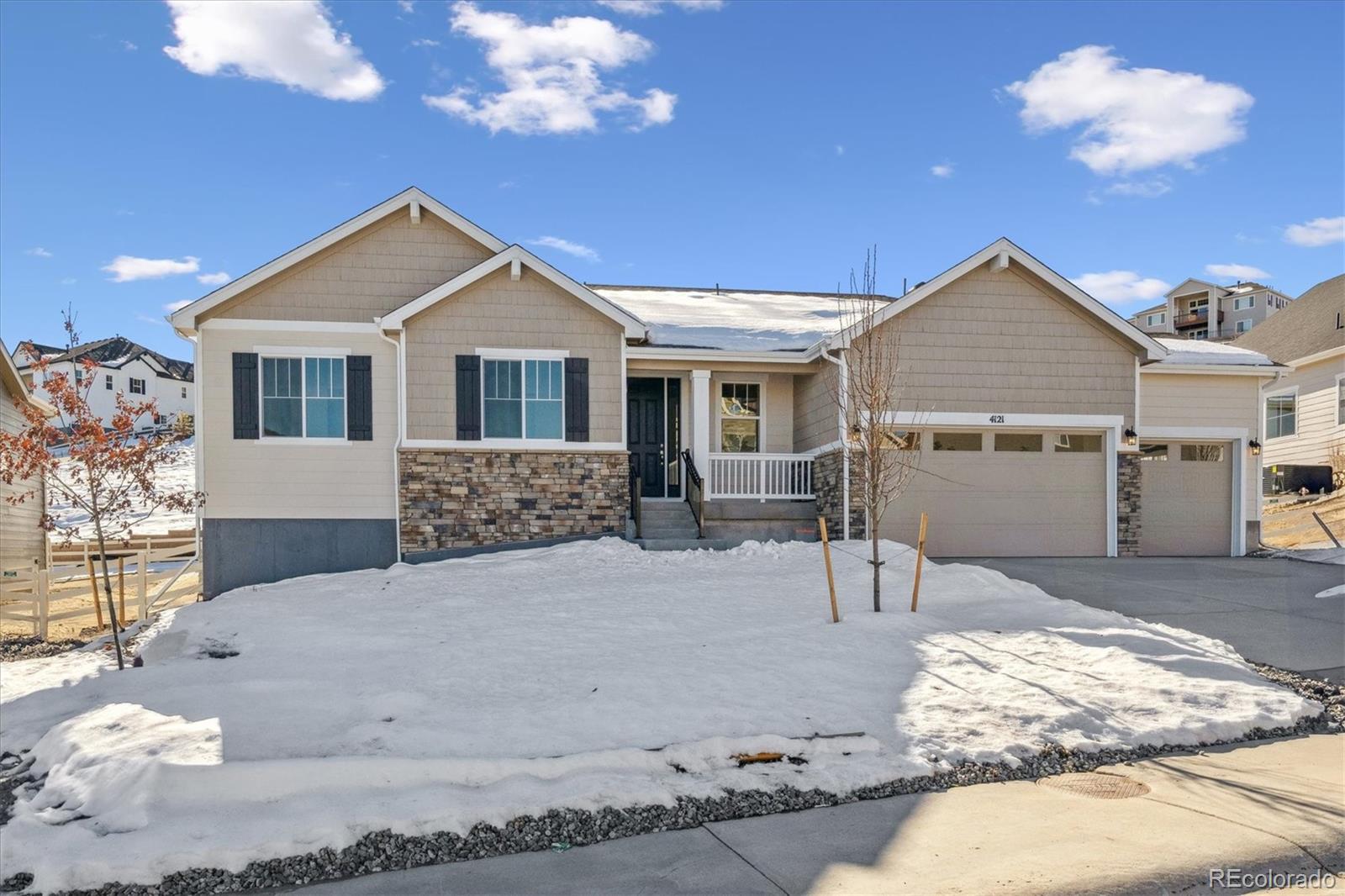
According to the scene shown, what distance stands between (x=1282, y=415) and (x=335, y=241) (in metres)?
25.9

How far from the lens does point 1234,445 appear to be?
17.2 m

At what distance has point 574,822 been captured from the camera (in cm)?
539

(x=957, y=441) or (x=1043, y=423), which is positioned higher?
(x=1043, y=423)

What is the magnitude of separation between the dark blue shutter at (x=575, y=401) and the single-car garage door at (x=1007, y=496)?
503cm

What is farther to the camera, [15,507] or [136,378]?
[136,378]

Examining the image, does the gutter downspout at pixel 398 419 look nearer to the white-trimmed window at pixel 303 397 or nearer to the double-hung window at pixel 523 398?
the white-trimmed window at pixel 303 397

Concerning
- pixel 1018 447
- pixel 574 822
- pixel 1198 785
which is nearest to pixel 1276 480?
pixel 1018 447

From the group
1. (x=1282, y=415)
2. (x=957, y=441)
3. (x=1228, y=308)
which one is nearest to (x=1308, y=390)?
(x=1282, y=415)

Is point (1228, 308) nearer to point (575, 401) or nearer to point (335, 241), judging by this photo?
point (575, 401)

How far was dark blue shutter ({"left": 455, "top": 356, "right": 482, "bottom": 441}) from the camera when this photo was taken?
47.9 feet

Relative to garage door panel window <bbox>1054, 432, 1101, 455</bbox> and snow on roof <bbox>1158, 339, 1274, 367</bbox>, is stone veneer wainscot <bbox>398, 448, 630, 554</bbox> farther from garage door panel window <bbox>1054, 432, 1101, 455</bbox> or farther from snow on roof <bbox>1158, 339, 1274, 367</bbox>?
snow on roof <bbox>1158, 339, 1274, 367</bbox>

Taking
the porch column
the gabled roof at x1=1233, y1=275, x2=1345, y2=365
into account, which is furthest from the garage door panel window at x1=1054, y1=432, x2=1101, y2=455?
the gabled roof at x1=1233, y1=275, x2=1345, y2=365

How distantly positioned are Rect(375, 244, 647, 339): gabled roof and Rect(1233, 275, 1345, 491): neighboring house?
1803 centimetres

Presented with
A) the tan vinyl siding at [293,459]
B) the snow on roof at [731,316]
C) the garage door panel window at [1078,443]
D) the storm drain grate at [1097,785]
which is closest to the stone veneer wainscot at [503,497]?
the tan vinyl siding at [293,459]
